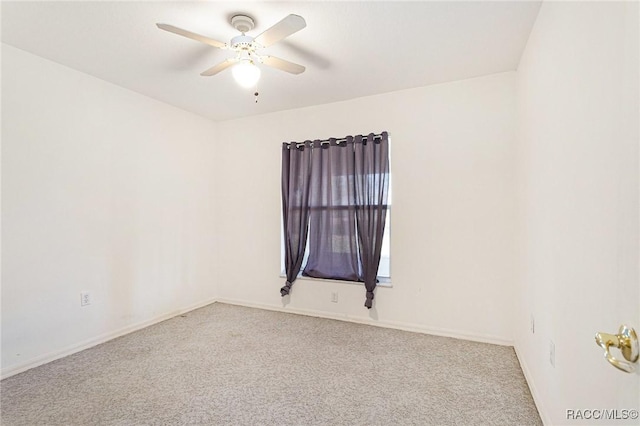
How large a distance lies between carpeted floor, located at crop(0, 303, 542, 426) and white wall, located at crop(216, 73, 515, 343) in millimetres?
307

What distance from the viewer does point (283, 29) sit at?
176 centimetres

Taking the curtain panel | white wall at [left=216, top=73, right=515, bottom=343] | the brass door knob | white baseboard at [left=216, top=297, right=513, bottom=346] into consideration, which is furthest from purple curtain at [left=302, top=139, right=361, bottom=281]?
the brass door knob

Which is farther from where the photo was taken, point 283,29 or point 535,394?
point 535,394

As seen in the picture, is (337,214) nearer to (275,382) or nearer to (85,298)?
(275,382)

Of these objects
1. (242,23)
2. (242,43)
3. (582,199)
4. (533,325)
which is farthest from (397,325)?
(242,23)

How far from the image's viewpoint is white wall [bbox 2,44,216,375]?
2.37 metres

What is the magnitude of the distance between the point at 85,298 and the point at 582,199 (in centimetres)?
357

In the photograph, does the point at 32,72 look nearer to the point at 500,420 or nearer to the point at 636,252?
the point at 636,252

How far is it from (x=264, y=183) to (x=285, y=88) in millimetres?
1247

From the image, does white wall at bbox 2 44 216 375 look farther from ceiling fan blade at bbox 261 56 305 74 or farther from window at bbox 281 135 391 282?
ceiling fan blade at bbox 261 56 305 74

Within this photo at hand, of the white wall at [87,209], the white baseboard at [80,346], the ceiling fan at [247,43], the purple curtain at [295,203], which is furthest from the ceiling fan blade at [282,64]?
the white baseboard at [80,346]

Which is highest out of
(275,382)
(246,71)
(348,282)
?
(246,71)

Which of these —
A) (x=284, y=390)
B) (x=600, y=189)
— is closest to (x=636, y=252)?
(x=600, y=189)

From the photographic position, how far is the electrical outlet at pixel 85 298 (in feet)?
9.10
